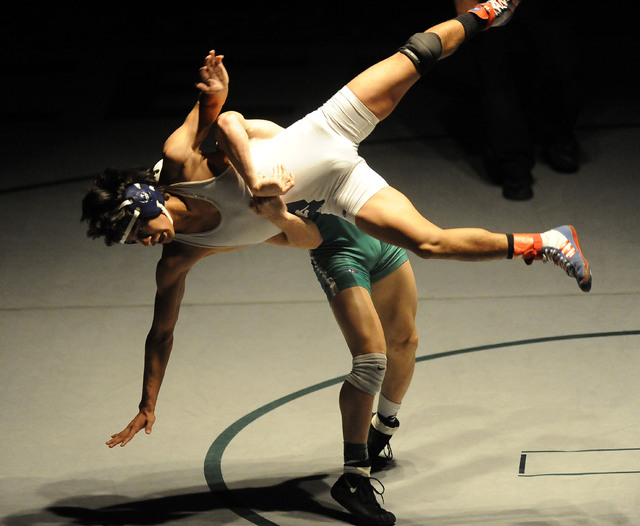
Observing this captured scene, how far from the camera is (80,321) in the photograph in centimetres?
493

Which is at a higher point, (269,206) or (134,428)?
(269,206)

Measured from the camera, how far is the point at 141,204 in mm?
3172

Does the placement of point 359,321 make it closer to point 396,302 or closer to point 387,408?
point 396,302

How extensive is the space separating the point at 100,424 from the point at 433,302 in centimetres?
168

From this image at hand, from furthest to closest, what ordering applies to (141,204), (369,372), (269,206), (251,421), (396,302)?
(251,421)
(396,302)
(369,372)
(269,206)
(141,204)

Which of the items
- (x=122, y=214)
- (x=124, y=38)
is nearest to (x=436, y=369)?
(x=122, y=214)

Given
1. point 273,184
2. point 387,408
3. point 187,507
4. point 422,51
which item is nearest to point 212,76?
point 273,184

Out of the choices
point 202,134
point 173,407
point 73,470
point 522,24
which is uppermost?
point 522,24

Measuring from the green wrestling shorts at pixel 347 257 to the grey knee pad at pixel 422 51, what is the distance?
0.58 meters

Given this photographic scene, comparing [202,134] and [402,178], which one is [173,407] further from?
[402,178]

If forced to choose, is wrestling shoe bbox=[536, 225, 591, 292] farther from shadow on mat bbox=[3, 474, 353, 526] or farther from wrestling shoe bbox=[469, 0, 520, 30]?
shadow on mat bbox=[3, 474, 353, 526]

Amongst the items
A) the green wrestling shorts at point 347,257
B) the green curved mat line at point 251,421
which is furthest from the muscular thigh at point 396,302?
the green curved mat line at point 251,421

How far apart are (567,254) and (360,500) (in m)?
1.01

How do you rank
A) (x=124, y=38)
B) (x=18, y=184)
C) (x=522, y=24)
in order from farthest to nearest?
1. (x=124, y=38)
2. (x=18, y=184)
3. (x=522, y=24)
